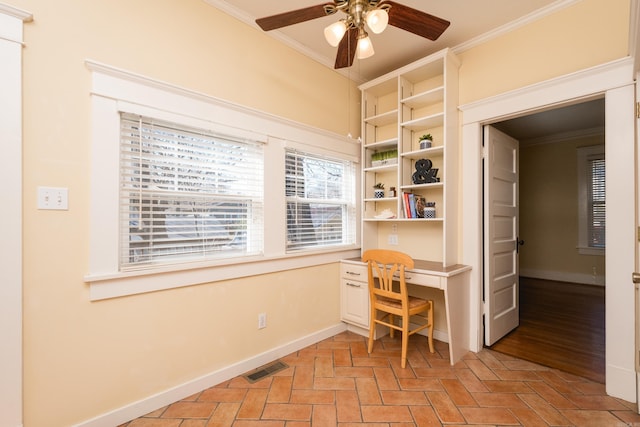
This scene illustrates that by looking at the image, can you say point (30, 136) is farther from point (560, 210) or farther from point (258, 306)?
point (560, 210)

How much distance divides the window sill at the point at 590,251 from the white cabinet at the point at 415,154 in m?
4.09

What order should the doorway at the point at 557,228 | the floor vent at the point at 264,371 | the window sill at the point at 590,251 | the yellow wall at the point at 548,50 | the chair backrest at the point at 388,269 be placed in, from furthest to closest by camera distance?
1. the window sill at the point at 590,251
2. the doorway at the point at 557,228
3. the chair backrest at the point at 388,269
4. the floor vent at the point at 264,371
5. the yellow wall at the point at 548,50

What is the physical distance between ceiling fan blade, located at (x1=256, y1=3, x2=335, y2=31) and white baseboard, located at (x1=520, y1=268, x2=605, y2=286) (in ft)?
20.6

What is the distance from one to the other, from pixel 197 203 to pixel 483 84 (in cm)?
270

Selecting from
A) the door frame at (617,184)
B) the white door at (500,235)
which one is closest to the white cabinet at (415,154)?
the white door at (500,235)

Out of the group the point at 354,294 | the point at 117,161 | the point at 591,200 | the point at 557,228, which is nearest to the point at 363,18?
the point at 117,161

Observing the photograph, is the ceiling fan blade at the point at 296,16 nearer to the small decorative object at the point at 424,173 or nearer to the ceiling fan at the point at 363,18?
the ceiling fan at the point at 363,18

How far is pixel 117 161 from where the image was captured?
5.91 ft

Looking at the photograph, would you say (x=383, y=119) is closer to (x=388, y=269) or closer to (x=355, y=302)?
(x=388, y=269)

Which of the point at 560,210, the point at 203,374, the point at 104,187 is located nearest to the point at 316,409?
the point at 203,374

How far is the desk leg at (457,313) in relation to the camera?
247 cm

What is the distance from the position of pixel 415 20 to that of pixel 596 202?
5.62 m

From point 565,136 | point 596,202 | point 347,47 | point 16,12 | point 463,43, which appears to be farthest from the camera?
point 565,136

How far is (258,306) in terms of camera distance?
8.16 feet
